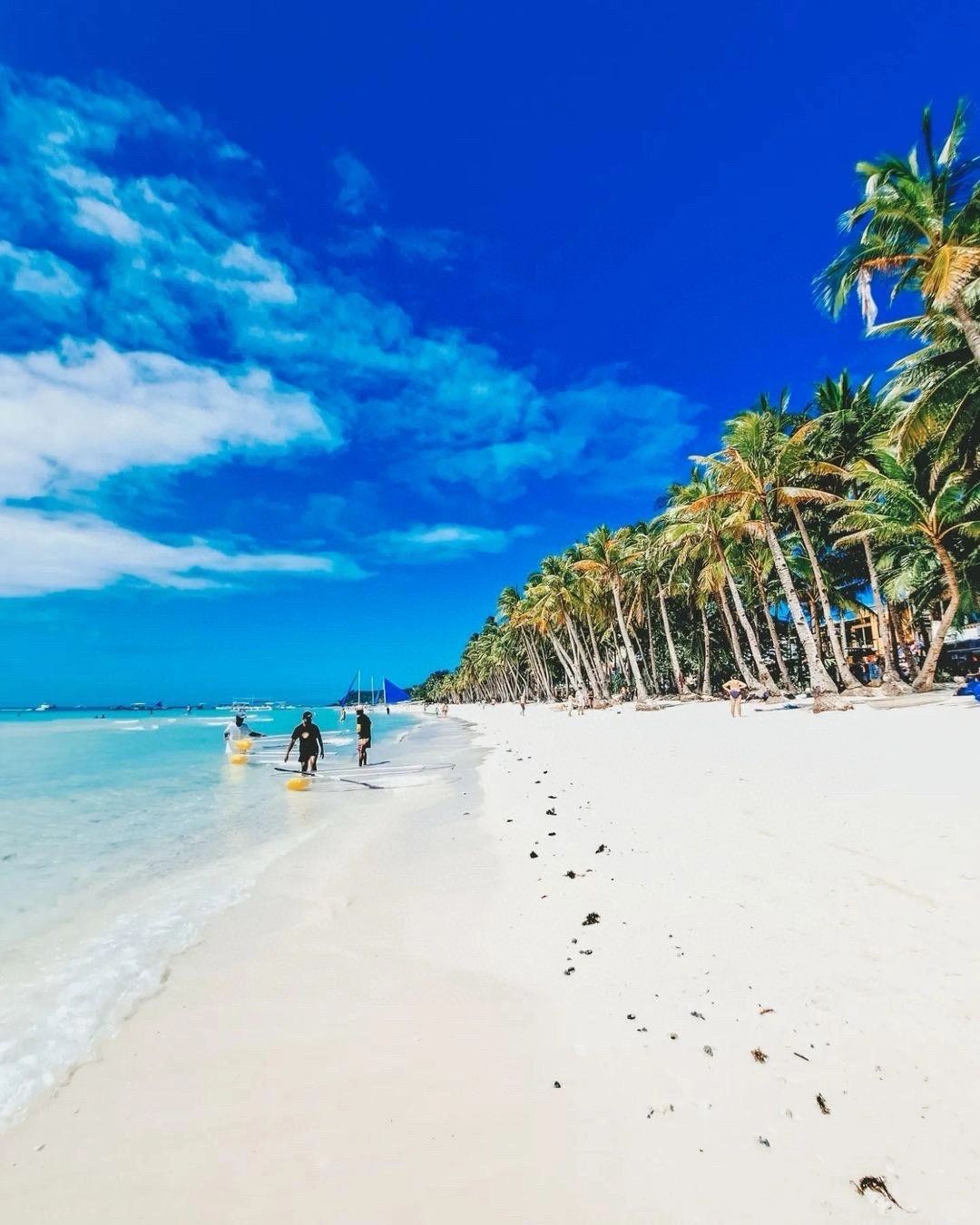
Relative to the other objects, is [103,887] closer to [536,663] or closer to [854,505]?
[854,505]

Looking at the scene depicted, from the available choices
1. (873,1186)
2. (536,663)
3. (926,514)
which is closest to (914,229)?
(926,514)

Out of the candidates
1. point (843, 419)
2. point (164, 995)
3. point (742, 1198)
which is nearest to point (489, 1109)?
point (742, 1198)

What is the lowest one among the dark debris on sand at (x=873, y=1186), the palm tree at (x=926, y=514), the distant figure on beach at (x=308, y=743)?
the dark debris on sand at (x=873, y=1186)

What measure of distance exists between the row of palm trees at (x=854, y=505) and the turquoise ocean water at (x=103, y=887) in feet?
56.1

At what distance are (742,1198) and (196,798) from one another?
14179 mm

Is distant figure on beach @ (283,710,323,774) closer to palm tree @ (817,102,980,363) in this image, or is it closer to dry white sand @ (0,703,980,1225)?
dry white sand @ (0,703,980,1225)

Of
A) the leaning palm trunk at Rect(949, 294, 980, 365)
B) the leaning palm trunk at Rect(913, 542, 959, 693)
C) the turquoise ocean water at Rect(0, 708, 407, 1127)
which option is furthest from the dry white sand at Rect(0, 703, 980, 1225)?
the leaning palm trunk at Rect(913, 542, 959, 693)

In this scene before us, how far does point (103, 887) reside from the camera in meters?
6.84

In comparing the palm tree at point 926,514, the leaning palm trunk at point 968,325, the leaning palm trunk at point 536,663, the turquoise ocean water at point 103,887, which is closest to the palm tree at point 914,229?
the leaning palm trunk at point 968,325

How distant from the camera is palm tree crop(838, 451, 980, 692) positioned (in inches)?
746

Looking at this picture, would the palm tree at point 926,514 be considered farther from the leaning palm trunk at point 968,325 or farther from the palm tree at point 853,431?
the leaning palm trunk at point 968,325

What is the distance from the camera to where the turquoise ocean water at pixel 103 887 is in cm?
380

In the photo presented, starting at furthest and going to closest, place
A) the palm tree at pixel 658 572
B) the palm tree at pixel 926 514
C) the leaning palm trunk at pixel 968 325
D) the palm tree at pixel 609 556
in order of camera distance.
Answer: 1. the palm tree at pixel 658 572
2. the palm tree at pixel 609 556
3. the palm tree at pixel 926 514
4. the leaning palm trunk at pixel 968 325

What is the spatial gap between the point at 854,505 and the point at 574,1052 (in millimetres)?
25465
